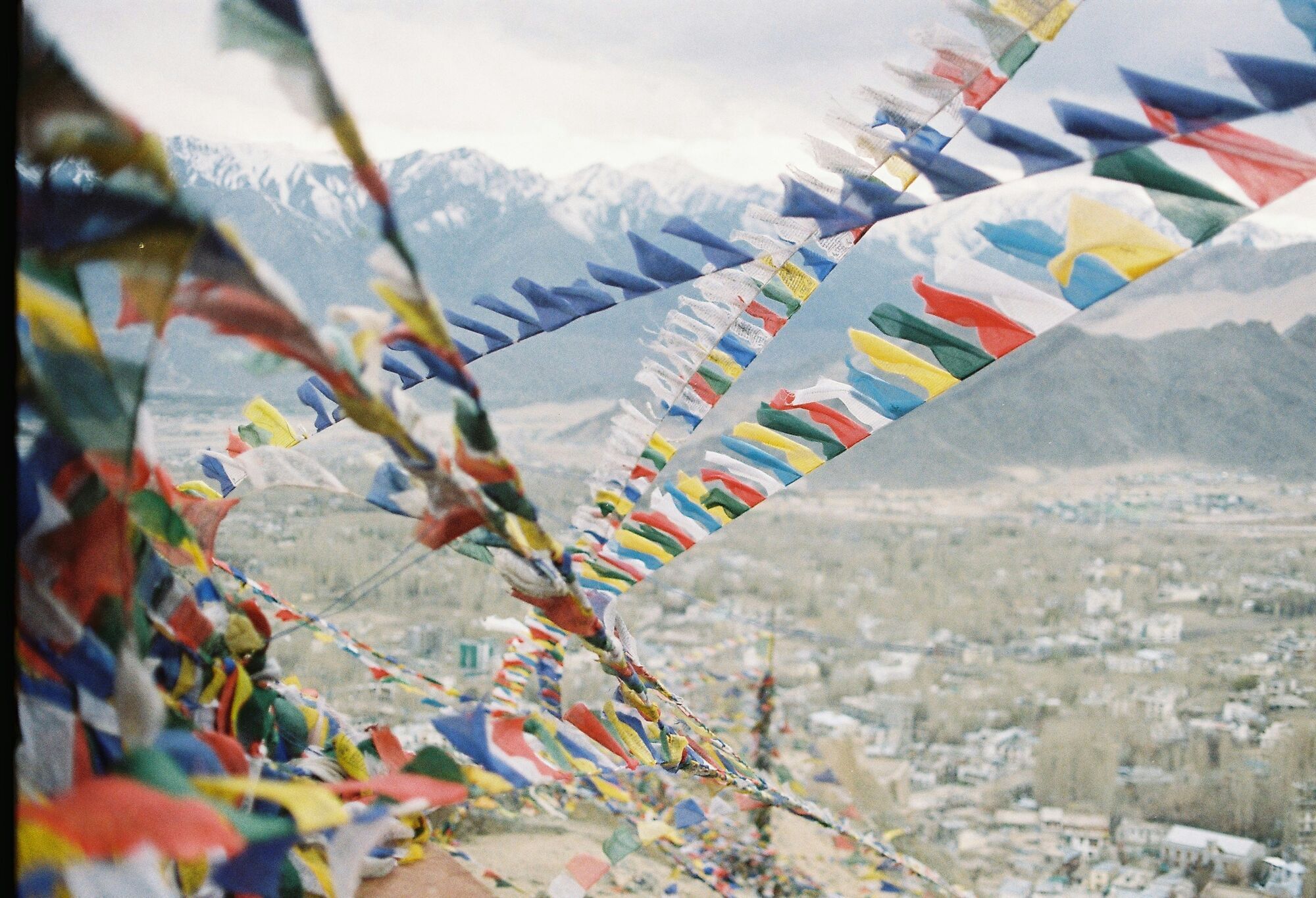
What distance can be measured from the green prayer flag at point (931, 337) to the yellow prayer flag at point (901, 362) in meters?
0.03

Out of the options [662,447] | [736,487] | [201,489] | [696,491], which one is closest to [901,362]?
[736,487]

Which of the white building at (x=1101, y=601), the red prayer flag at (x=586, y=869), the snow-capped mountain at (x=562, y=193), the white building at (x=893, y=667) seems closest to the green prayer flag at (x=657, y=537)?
the red prayer flag at (x=586, y=869)

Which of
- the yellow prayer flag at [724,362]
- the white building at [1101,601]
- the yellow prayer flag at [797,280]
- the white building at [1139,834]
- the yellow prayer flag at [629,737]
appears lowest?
the white building at [1139,834]

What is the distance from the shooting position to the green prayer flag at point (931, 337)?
6.64 feet

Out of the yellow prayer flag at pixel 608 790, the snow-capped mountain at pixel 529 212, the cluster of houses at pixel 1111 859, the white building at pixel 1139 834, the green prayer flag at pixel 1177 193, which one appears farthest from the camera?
the snow-capped mountain at pixel 529 212

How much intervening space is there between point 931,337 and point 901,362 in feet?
0.40

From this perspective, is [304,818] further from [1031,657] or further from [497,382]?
[497,382]

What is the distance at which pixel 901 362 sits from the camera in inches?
84.6

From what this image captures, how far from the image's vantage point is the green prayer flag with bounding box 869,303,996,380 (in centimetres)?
203

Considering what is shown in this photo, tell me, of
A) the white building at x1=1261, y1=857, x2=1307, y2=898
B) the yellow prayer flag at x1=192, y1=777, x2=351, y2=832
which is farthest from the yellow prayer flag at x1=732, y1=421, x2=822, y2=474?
the white building at x1=1261, y1=857, x2=1307, y2=898

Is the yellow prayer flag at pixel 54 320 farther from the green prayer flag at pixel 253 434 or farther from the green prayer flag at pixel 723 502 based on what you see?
the green prayer flag at pixel 253 434

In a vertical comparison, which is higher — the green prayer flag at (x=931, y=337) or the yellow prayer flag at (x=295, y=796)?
the green prayer flag at (x=931, y=337)

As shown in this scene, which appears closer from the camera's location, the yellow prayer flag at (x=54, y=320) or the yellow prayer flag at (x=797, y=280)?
the yellow prayer flag at (x=54, y=320)

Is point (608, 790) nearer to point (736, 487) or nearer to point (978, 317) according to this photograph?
point (736, 487)
